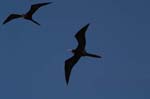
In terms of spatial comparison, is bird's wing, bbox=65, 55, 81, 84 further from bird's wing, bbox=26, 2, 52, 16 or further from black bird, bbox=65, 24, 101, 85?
bird's wing, bbox=26, 2, 52, 16

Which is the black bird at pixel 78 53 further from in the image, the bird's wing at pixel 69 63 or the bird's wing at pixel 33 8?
the bird's wing at pixel 33 8

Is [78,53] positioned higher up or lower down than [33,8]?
lower down

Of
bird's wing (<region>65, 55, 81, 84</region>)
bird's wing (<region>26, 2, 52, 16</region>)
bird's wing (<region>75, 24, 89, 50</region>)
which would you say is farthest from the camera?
bird's wing (<region>26, 2, 52, 16</region>)

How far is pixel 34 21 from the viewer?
3506 centimetres

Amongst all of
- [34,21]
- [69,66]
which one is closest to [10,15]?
[34,21]

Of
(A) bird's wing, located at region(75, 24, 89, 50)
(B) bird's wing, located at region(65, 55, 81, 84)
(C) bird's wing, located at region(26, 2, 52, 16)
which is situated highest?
(C) bird's wing, located at region(26, 2, 52, 16)

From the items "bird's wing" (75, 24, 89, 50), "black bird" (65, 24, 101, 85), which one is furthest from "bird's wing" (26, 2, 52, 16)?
"bird's wing" (75, 24, 89, 50)

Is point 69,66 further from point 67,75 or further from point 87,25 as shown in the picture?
point 87,25

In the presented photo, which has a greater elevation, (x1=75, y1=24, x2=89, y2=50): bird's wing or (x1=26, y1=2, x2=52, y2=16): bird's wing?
(x1=26, y1=2, x2=52, y2=16): bird's wing

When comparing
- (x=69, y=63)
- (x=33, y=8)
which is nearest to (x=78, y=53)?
(x=69, y=63)

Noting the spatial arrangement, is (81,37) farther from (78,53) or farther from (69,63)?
(69,63)

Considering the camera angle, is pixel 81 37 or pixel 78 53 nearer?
pixel 81 37

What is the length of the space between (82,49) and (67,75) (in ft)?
7.36

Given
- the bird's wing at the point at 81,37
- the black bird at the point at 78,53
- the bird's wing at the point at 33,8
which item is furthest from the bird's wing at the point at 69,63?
the bird's wing at the point at 33,8
